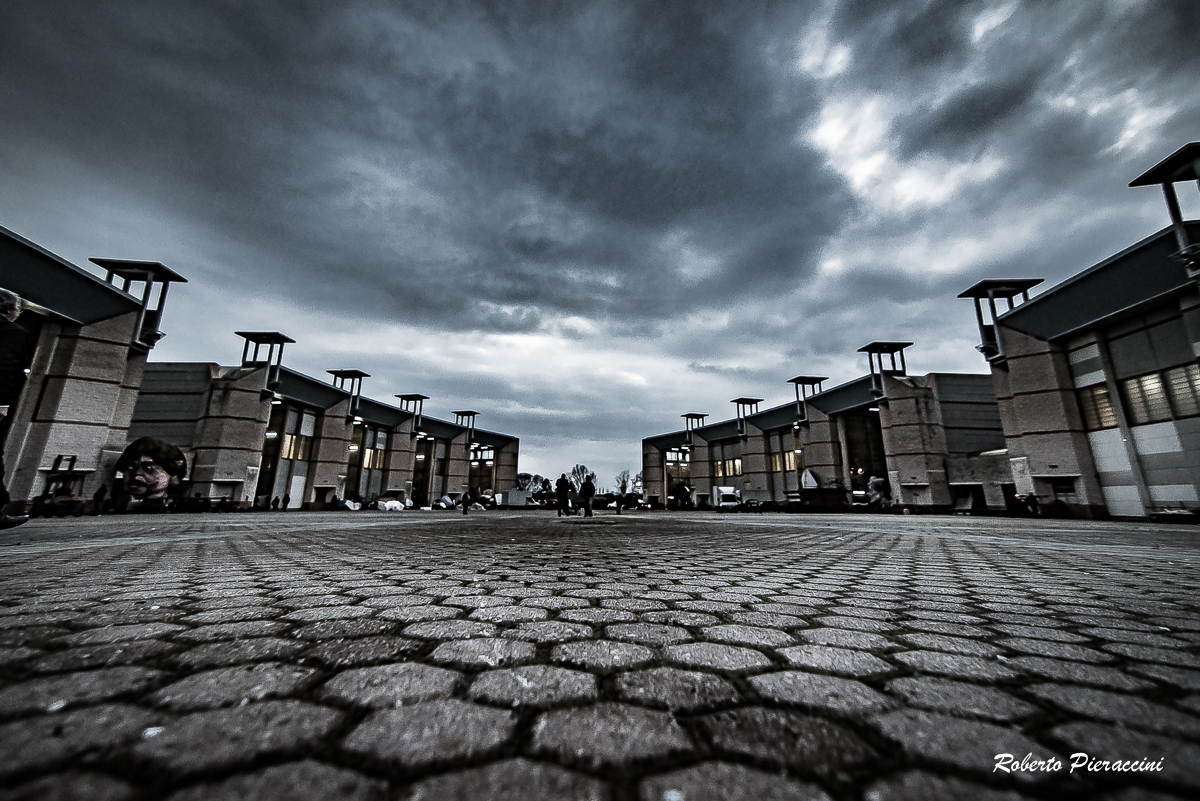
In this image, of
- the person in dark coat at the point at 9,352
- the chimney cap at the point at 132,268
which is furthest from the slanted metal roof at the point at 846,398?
the chimney cap at the point at 132,268

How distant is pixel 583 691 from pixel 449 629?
0.87 metres

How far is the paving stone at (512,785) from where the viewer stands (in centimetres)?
74

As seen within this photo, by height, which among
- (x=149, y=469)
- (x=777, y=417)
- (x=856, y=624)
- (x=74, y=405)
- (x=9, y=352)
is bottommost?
(x=856, y=624)

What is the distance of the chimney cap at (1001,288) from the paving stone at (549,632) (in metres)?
22.1

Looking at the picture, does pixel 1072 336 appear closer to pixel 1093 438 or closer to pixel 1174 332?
pixel 1174 332

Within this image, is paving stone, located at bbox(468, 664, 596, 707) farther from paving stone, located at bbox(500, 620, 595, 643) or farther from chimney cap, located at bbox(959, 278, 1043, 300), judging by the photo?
chimney cap, located at bbox(959, 278, 1043, 300)

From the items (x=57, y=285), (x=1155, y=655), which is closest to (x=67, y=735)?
(x=1155, y=655)

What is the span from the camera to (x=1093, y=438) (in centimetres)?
1515

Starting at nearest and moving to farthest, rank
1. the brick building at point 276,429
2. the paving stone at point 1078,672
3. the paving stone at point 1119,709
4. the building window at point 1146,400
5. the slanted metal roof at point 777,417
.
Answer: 1. the paving stone at point 1119,709
2. the paving stone at point 1078,672
3. the building window at point 1146,400
4. the brick building at point 276,429
5. the slanted metal roof at point 777,417

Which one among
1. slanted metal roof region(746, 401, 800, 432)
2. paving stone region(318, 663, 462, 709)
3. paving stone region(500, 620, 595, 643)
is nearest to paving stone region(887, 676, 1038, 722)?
paving stone region(500, 620, 595, 643)

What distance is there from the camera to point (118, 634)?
1.70 m

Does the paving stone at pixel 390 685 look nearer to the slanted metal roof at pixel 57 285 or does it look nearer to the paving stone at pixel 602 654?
the paving stone at pixel 602 654

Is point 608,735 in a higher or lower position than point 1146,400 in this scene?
lower

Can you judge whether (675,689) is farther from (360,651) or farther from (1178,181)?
(1178,181)
